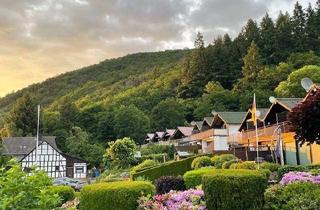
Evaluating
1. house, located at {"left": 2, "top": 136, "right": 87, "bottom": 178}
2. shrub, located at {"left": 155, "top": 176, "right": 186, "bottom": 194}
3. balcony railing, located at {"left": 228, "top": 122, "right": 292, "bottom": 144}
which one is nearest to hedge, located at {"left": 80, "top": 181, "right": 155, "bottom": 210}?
shrub, located at {"left": 155, "top": 176, "right": 186, "bottom": 194}

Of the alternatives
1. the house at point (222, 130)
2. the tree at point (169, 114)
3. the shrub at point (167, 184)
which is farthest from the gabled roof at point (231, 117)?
the shrub at point (167, 184)

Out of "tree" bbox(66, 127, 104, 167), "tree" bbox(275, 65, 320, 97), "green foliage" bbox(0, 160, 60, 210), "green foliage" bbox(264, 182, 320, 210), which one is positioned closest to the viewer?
"green foliage" bbox(0, 160, 60, 210)

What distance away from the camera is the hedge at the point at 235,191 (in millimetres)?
10586

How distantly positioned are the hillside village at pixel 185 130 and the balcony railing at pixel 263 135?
16 centimetres

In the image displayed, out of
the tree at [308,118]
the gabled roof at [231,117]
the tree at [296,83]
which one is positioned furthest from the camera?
the tree at [296,83]

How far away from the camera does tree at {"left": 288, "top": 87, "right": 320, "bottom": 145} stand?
47.3ft

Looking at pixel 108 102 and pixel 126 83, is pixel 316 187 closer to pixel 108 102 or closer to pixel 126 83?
pixel 108 102

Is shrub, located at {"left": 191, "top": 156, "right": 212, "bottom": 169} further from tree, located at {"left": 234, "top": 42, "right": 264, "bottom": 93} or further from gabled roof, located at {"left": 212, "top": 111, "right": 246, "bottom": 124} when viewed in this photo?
tree, located at {"left": 234, "top": 42, "right": 264, "bottom": 93}

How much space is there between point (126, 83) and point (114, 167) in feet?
258

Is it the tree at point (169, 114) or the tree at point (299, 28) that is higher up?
the tree at point (299, 28)

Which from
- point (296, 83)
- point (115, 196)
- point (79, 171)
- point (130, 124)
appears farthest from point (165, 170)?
point (130, 124)

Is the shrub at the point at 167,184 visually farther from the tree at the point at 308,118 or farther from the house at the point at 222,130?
the house at the point at 222,130

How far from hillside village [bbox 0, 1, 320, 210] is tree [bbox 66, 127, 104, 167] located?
7.6 inches

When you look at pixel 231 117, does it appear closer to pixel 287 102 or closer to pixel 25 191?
pixel 287 102
